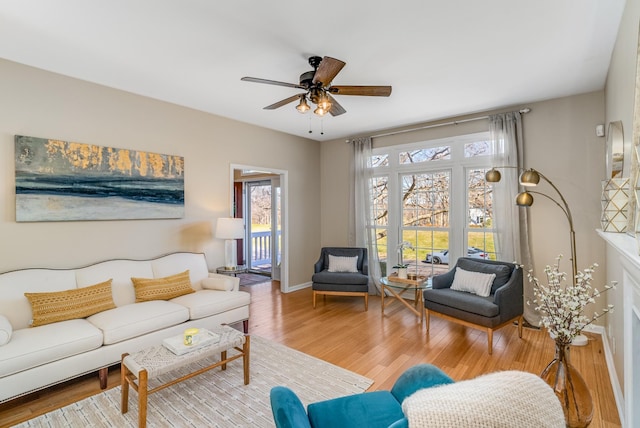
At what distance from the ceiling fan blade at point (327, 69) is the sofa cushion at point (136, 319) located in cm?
254

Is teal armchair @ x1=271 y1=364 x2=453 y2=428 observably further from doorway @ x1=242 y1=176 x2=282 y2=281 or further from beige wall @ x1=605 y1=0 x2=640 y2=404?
doorway @ x1=242 y1=176 x2=282 y2=281

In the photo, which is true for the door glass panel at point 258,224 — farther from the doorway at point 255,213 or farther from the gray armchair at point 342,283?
the gray armchair at point 342,283

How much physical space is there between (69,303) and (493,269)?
14.2 ft

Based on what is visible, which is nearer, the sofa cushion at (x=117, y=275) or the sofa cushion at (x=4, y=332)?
the sofa cushion at (x=4, y=332)

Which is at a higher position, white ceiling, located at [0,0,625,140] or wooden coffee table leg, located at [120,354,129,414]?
white ceiling, located at [0,0,625,140]

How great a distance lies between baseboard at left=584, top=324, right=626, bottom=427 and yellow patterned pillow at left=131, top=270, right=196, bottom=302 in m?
3.81

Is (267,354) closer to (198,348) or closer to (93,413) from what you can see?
(198,348)

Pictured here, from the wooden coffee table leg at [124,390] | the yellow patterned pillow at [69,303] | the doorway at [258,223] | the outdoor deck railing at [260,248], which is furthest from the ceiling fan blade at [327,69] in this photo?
the outdoor deck railing at [260,248]

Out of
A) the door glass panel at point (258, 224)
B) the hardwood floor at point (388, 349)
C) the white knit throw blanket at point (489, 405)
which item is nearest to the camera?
the white knit throw blanket at point (489, 405)

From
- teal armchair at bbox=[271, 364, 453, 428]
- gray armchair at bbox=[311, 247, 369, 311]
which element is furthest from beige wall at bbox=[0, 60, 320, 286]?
teal armchair at bbox=[271, 364, 453, 428]

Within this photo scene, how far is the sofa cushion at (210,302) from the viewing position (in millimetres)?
3195

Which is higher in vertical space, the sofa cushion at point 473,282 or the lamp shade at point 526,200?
the lamp shade at point 526,200

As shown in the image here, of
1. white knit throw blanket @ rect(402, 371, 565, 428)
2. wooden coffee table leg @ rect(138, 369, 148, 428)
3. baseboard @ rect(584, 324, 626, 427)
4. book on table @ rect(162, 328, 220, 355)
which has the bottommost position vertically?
baseboard @ rect(584, 324, 626, 427)

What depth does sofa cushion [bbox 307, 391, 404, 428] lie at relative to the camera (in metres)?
1.47
